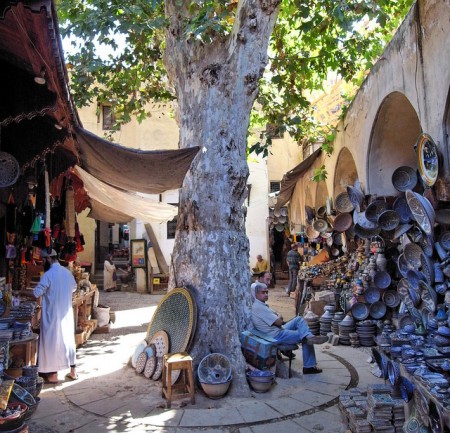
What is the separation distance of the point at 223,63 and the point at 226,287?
2840 mm

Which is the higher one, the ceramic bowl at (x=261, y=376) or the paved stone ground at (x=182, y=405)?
the ceramic bowl at (x=261, y=376)

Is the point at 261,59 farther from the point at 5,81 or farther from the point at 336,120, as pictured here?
the point at 336,120

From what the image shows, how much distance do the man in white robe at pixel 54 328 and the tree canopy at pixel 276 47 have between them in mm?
3557

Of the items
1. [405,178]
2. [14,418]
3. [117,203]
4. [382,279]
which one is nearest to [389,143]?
[405,178]

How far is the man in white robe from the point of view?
18.3 ft

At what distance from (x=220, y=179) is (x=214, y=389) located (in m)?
2.48

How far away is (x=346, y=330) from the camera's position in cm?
777

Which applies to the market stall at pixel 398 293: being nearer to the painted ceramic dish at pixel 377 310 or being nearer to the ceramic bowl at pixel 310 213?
the painted ceramic dish at pixel 377 310

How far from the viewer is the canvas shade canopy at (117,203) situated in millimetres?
7631

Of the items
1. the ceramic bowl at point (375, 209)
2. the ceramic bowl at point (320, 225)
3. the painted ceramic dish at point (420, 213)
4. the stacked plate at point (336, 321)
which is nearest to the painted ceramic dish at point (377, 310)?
the stacked plate at point (336, 321)

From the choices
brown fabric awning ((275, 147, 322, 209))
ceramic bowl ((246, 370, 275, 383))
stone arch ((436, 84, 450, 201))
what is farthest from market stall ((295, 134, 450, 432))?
brown fabric awning ((275, 147, 322, 209))

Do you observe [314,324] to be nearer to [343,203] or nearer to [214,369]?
[343,203]

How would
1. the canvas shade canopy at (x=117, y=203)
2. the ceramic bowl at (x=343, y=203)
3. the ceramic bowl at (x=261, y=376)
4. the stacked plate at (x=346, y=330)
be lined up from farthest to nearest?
the ceramic bowl at (x=343, y=203), the stacked plate at (x=346, y=330), the canvas shade canopy at (x=117, y=203), the ceramic bowl at (x=261, y=376)

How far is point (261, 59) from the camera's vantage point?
589 centimetres
